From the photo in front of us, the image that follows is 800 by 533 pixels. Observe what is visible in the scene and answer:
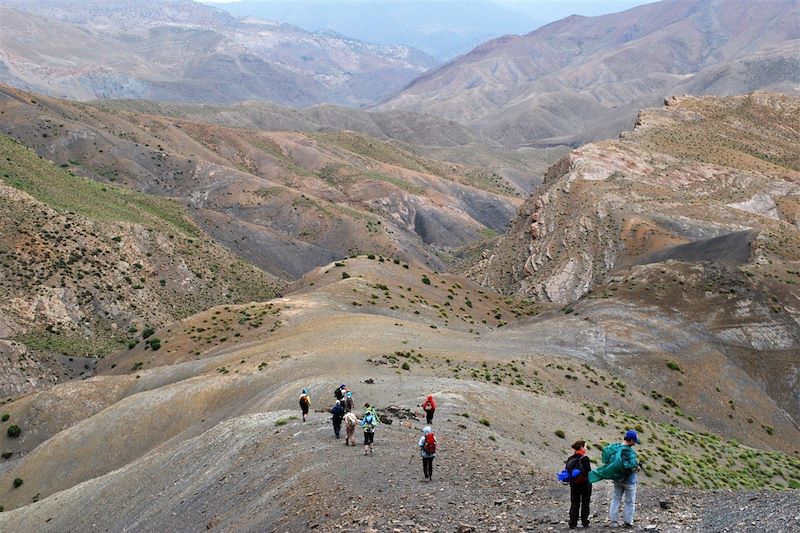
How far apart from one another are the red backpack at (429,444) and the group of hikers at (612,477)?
4907 mm

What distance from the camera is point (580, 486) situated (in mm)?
15297

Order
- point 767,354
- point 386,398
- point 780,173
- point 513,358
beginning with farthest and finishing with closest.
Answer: point 780,173 < point 767,354 < point 513,358 < point 386,398

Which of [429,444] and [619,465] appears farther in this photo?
[429,444]

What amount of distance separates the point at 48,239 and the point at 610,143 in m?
71.4

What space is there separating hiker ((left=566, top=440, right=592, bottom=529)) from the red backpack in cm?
497

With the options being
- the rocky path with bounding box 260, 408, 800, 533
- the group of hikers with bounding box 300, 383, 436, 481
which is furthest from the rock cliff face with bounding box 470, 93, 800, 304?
the rocky path with bounding box 260, 408, 800, 533

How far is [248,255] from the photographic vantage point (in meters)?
115

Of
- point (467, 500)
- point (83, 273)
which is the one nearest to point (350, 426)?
point (467, 500)

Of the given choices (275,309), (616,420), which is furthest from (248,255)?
(616,420)

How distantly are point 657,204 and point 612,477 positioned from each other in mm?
76693

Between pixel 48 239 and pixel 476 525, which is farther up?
pixel 48 239

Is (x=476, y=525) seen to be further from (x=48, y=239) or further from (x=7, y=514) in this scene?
(x=48, y=239)

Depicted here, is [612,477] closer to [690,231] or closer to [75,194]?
[690,231]

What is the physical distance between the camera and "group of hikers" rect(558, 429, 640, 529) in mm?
14695
